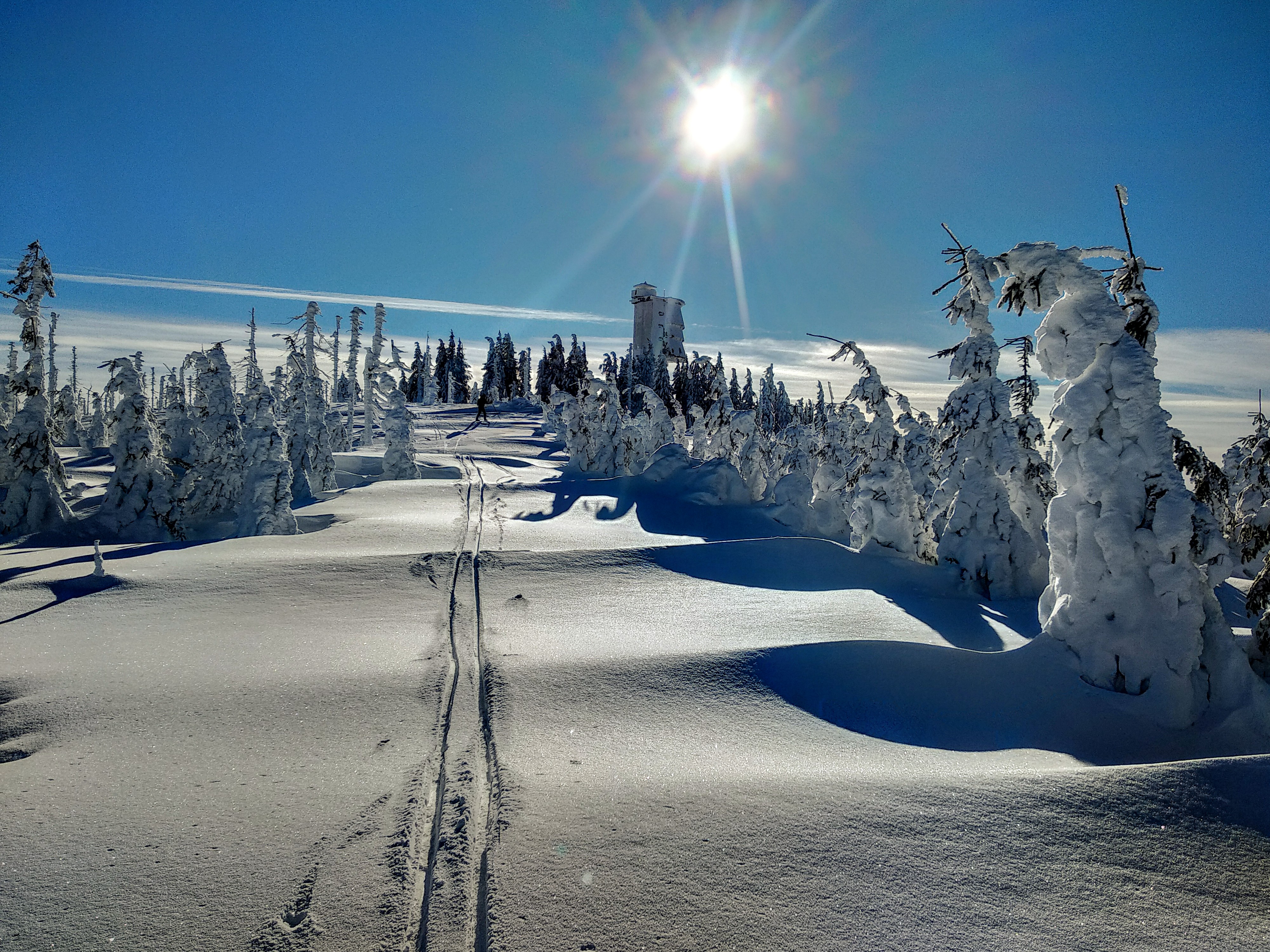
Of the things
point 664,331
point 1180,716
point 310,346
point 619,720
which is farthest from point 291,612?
point 664,331

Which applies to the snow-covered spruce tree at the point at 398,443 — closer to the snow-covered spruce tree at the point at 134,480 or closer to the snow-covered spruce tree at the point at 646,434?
the snow-covered spruce tree at the point at 134,480

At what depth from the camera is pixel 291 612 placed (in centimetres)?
836

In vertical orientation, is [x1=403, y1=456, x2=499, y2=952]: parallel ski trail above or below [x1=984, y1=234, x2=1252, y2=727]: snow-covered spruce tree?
below

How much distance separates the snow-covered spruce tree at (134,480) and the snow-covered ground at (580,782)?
41.0 ft

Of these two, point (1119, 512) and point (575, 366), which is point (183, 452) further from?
point (575, 366)

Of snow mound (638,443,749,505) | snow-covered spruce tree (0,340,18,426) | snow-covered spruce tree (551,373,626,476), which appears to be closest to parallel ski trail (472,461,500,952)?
snow mound (638,443,749,505)

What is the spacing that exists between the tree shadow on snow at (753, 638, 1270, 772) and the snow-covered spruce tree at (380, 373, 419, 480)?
25.2 meters

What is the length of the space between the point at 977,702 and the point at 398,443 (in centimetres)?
2729

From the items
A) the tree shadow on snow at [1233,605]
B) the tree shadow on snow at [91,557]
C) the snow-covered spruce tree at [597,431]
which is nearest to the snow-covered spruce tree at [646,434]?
the snow-covered spruce tree at [597,431]

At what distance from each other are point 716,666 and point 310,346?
4788 centimetres

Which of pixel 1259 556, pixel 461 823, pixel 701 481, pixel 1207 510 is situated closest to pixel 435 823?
pixel 461 823

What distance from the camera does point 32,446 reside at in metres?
18.6

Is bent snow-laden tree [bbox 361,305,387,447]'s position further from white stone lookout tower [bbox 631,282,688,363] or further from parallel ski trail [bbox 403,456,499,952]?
parallel ski trail [bbox 403,456,499,952]

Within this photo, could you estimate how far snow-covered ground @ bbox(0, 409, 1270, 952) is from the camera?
9.95 feet
